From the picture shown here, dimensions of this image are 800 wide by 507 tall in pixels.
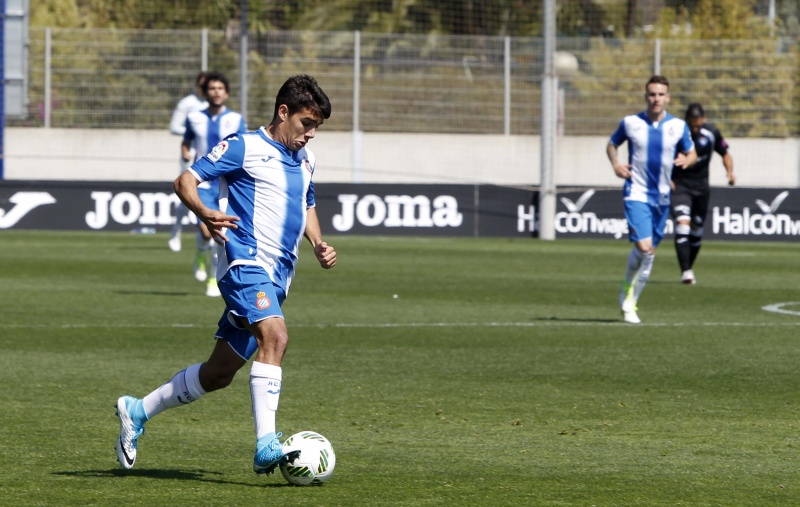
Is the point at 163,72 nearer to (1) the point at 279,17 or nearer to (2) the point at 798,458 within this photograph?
(1) the point at 279,17

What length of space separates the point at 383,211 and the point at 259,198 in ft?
61.7

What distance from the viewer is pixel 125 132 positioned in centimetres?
3005

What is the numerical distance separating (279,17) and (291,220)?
32898 mm

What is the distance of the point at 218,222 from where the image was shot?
605 centimetres

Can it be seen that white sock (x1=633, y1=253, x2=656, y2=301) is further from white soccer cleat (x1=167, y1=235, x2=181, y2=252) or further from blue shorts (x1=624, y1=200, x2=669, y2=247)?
white soccer cleat (x1=167, y1=235, x2=181, y2=252)

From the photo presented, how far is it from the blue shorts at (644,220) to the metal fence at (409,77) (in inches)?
652

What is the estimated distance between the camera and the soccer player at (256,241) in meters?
6.12

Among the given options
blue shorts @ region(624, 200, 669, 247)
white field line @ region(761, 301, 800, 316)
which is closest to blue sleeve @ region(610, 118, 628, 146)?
blue shorts @ region(624, 200, 669, 247)

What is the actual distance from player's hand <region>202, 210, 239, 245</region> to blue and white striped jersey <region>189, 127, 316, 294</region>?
0.11 meters

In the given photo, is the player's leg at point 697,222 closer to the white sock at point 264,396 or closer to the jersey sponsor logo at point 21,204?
the jersey sponsor logo at point 21,204

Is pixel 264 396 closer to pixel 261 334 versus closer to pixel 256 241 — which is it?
pixel 261 334

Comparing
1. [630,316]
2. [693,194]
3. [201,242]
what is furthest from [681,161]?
[693,194]

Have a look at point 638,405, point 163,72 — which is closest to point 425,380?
point 638,405

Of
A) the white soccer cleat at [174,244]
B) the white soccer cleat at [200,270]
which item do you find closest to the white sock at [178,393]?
the white soccer cleat at [200,270]
